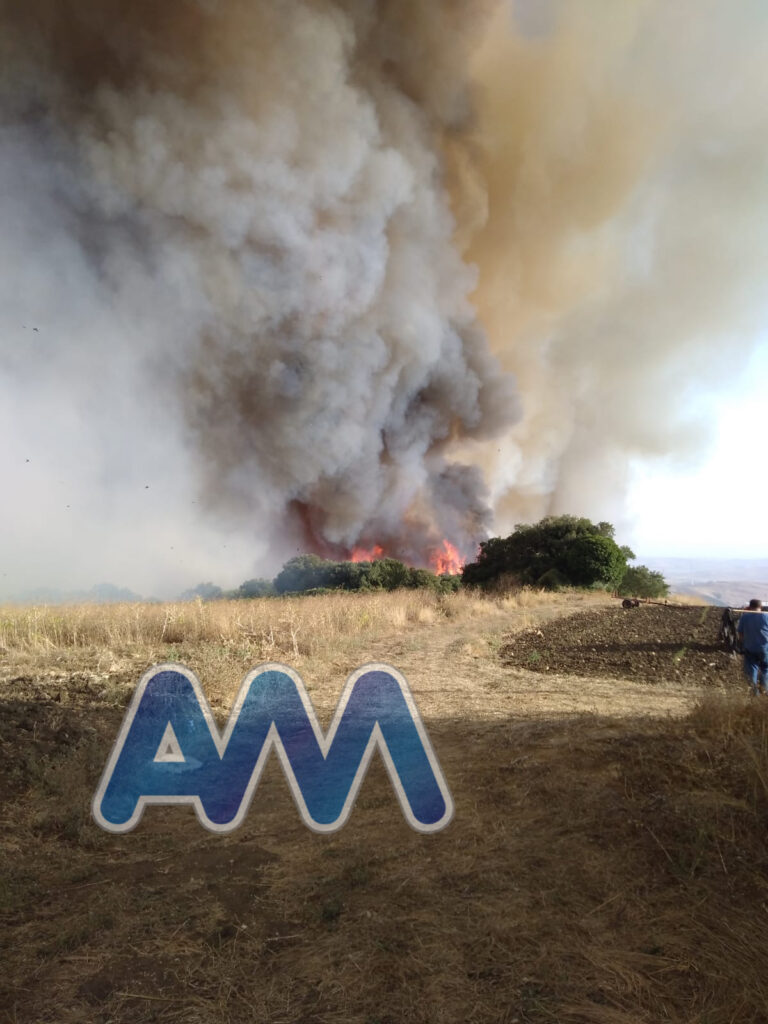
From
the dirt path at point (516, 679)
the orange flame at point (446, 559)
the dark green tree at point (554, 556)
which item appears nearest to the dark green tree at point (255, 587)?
the dark green tree at point (554, 556)

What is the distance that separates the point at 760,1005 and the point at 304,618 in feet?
35.2

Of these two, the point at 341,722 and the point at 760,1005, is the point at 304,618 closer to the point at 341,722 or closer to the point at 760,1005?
the point at 341,722

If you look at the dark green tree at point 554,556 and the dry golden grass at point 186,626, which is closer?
the dry golden grass at point 186,626

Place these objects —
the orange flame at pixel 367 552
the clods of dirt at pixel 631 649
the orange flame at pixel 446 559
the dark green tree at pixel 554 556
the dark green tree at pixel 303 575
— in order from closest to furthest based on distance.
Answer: the clods of dirt at pixel 631 649 → the dark green tree at pixel 554 556 → the dark green tree at pixel 303 575 → the orange flame at pixel 446 559 → the orange flame at pixel 367 552

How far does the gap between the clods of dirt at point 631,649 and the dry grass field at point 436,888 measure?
10.3ft

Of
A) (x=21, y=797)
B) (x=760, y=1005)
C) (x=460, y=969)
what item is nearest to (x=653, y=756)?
(x=760, y=1005)

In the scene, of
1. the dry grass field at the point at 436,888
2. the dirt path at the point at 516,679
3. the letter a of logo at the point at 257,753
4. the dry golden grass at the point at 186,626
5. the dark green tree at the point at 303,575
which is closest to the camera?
the dry grass field at the point at 436,888

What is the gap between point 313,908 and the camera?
2.87 metres

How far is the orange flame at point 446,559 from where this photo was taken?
143 feet

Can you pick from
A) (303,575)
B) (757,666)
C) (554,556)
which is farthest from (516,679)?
(303,575)

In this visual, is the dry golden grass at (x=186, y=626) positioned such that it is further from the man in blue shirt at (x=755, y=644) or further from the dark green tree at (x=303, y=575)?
the dark green tree at (x=303, y=575)

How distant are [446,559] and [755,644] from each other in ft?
121

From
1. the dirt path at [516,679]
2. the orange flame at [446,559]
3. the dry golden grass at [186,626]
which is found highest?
the orange flame at [446,559]

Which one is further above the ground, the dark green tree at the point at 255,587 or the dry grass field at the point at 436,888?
the dark green tree at the point at 255,587
